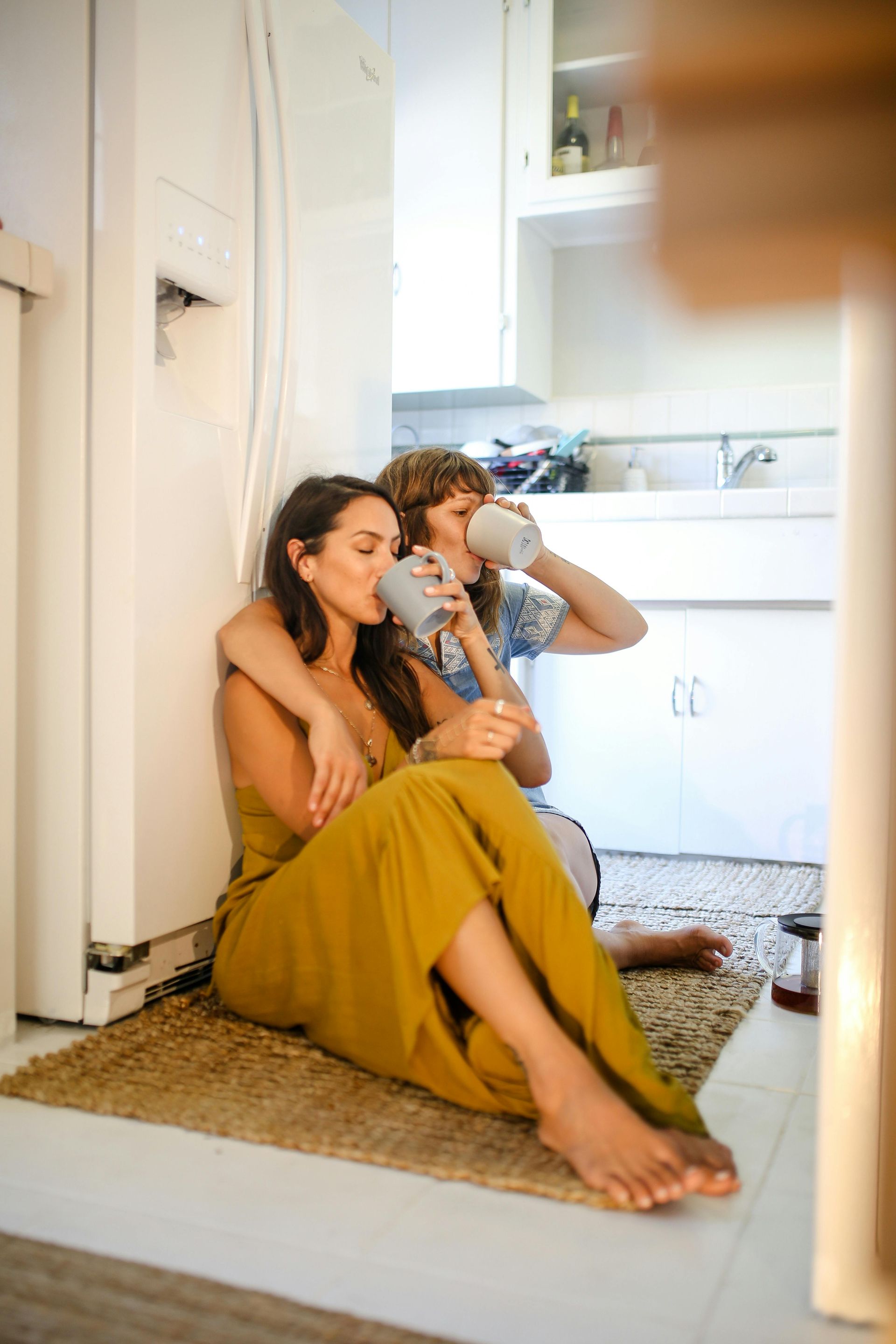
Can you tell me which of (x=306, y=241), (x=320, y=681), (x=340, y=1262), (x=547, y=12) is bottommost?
(x=340, y=1262)

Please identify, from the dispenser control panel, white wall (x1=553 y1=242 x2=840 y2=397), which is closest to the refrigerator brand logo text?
the dispenser control panel

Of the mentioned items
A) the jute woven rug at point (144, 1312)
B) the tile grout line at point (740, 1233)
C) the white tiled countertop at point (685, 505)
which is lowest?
the tile grout line at point (740, 1233)

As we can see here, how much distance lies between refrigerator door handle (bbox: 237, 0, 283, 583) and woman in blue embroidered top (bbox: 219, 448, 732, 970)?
13cm

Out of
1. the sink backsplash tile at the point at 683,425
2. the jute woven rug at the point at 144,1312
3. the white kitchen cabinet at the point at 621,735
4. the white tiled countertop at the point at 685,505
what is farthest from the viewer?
the sink backsplash tile at the point at 683,425

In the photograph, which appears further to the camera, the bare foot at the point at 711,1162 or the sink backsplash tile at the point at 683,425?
the sink backsplash tile at the point at 683,425

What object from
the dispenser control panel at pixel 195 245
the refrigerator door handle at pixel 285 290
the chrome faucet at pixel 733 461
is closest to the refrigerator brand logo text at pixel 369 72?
the refrigerator door handle at pixel 285 290

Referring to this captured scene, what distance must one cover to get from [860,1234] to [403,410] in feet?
9.89

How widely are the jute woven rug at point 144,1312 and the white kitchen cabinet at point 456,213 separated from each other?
8.22 ft

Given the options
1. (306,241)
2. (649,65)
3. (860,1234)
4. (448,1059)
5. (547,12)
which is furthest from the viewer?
(547,12)

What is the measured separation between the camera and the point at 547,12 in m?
2.93

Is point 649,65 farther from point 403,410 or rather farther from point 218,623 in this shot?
point 403,410

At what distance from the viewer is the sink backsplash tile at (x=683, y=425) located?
3088 millimetres

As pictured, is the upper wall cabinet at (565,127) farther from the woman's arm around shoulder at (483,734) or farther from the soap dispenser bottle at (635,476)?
the woman's arm around shoulder at (483,734)

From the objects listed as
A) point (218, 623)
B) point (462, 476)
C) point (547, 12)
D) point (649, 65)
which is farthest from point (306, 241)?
point (547, 12)
